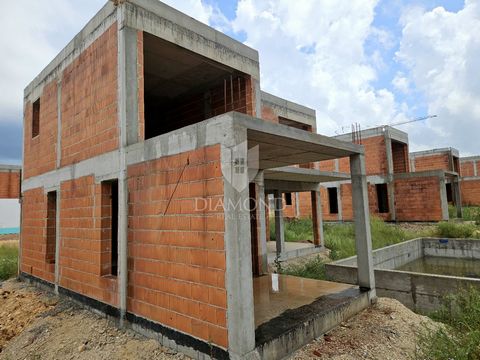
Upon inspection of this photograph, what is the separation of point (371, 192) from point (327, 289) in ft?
51.0

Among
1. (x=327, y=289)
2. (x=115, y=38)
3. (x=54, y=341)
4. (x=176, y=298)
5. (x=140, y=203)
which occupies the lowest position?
(x=54, y=341)

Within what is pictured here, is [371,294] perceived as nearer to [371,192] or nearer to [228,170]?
[228,170]

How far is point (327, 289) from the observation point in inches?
233

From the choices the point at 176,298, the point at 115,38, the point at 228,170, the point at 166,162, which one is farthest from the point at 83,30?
the point at 176,298

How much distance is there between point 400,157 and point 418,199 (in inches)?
201

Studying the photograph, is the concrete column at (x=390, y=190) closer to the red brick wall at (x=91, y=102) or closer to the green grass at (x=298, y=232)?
the green grass at (x=298, y=232)

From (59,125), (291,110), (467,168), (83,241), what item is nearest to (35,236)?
(59,125)

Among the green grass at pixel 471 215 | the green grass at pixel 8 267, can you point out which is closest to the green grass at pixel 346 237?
the green grass at pixel 471 215

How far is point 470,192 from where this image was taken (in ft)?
84.5

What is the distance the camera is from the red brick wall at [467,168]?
27684 millimetres

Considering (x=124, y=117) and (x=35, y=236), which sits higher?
(x=124, y=117)

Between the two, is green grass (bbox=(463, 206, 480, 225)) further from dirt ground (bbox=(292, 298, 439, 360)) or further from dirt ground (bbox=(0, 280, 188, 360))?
dirt ground (bbox=(0, 280, 188, 360))

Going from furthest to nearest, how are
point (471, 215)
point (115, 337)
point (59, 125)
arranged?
point (471, 215) < point (59, 125) < point (115, 337)

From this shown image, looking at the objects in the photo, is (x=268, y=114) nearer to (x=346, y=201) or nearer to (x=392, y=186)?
(x=392, y=186)
